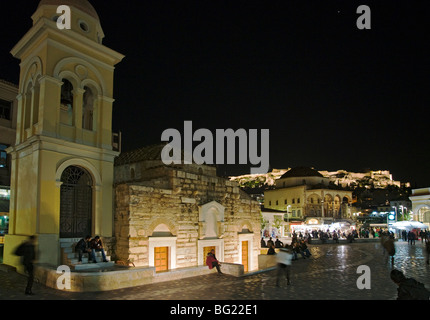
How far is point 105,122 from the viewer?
14789 mm

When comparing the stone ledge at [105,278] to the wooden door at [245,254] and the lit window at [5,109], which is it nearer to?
the wooden door at [245,254]

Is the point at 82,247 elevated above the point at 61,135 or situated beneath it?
situated beneath

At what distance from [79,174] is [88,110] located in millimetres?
2940

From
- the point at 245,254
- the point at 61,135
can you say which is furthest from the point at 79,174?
the point at 245,254

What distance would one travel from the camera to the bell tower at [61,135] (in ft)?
41.2

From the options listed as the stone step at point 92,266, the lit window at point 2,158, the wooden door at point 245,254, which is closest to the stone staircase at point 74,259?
the stone step at point 92,266

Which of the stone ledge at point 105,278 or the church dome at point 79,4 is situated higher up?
the church dome at point 79,4

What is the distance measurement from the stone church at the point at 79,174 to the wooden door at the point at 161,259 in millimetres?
40

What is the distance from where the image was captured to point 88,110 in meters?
15.2

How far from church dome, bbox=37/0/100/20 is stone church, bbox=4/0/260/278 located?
45mm

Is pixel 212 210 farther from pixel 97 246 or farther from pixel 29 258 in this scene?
pixel 29 258

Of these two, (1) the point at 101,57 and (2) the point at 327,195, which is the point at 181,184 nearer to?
(1) the point at 101,57
